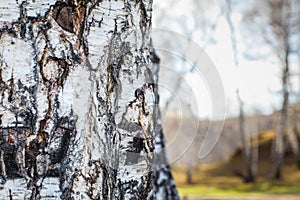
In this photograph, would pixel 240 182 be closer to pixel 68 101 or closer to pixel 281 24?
pixel 281 24

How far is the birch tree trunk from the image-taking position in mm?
731

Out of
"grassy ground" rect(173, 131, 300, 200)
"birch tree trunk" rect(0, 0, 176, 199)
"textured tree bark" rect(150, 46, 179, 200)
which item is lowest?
"grassy ground" rect(173, 131, 300, 200)

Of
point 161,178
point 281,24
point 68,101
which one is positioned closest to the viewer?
point 68,101

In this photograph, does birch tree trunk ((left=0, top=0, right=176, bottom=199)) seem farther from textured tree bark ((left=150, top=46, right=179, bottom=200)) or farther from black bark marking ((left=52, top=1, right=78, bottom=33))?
textured tree bark ((left=150, top=46, right=179, bottom=200))

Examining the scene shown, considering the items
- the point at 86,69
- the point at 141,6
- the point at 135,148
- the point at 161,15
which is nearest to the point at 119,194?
the point at 135,148

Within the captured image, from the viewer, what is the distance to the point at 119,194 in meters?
0.81

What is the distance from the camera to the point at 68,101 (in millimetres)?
753

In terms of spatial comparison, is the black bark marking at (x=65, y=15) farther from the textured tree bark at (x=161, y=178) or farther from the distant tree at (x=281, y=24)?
the distant tree at (x=281, y=24)

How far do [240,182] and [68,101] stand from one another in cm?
1520

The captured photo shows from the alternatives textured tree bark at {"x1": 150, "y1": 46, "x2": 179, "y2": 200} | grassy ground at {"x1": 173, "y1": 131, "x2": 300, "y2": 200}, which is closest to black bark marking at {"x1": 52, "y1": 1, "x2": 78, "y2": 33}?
textured tree bark at {"x1": 150, "y1": 46, "x2": 179, "y2": 200}

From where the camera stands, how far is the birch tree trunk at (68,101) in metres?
0.73

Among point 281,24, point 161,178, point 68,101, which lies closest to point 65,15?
point 68,101

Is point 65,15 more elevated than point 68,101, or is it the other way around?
point 65,15

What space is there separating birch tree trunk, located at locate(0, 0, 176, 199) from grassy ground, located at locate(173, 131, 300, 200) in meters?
10.4
